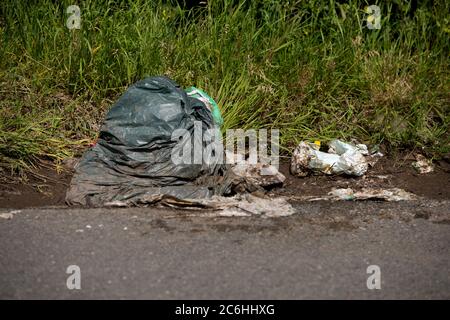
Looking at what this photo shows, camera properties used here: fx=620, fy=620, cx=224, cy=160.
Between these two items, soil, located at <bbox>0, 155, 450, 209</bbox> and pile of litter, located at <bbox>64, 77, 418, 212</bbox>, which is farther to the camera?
soil, located at <bbox>0, 155, 450, 209</bbox>

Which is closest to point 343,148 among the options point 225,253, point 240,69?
point 240,69

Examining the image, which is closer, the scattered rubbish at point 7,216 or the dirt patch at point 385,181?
the scattered rubbish at point 7,216

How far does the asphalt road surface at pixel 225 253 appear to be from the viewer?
3107mm

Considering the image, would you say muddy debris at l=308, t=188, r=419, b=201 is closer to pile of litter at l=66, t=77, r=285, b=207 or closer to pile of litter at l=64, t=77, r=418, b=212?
pile of litter at l=64, t=77, r=418, b=212

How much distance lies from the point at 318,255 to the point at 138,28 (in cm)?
286

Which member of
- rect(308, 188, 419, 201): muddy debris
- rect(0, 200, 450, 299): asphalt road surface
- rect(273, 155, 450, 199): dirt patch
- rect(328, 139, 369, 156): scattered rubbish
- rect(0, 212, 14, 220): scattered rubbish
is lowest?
rect(0, 200, 450, 299): asphalt road surface

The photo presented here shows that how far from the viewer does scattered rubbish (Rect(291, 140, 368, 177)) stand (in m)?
4.90

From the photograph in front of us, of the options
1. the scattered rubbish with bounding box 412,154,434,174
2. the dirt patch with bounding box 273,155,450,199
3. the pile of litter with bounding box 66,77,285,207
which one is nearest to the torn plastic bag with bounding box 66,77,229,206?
the pile of litter with bounding box 66,77,285,207

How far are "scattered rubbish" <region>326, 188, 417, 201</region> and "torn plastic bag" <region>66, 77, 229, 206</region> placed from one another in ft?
2.78

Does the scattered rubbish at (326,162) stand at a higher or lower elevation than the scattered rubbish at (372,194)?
higher

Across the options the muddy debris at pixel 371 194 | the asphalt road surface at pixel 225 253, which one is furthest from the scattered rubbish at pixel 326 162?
the asphalt road surface at pixel 225 253

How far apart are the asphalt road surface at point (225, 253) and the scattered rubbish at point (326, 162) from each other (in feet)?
2.12

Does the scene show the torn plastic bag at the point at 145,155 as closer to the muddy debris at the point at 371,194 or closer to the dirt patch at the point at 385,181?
the dirt patch at the point at 385,181

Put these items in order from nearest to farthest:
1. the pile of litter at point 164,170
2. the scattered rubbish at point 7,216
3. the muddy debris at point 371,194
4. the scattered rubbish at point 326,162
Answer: the scattered rubbish at point 7,216, the pile of litter at point 164,170, the muddy debris at point 371,194, the scattered rubbish at point 326,162
